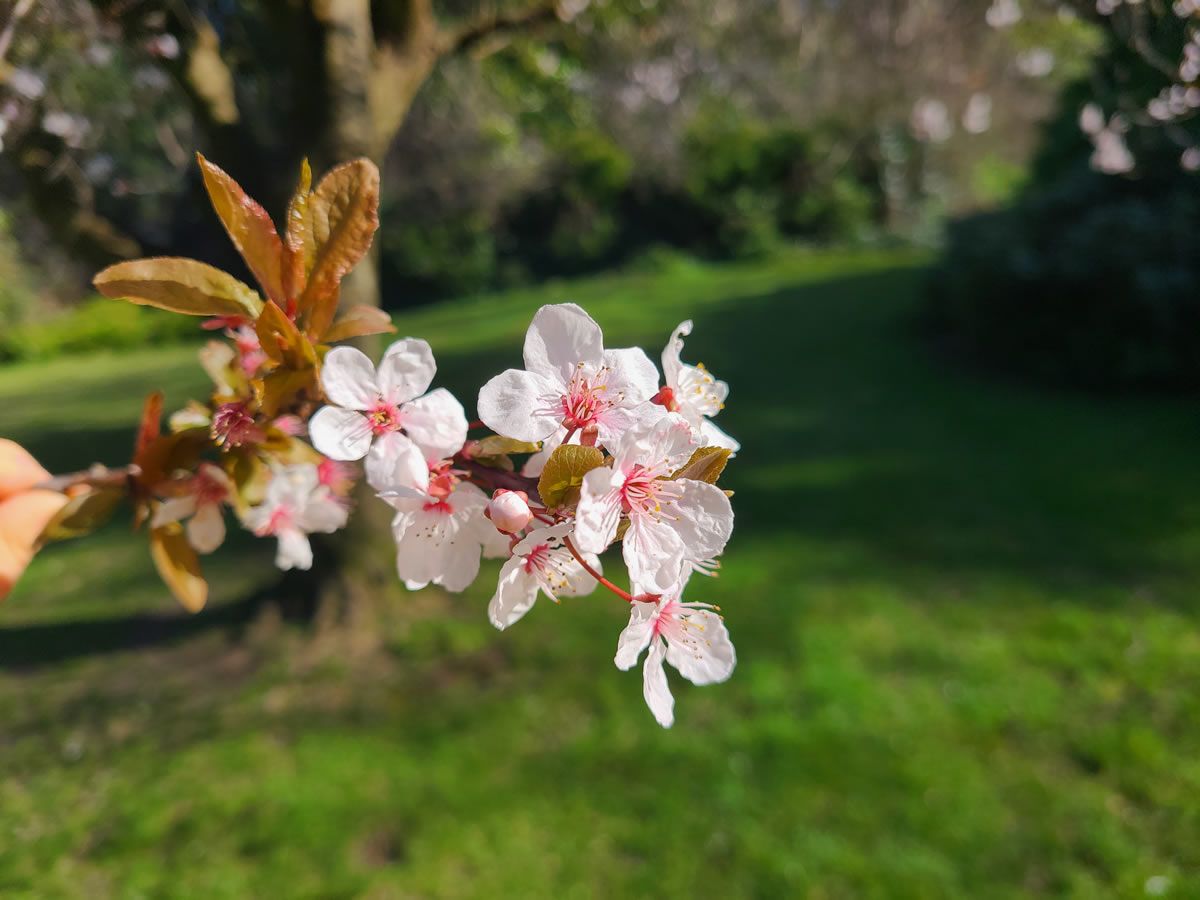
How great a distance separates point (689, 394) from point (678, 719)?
229 cm

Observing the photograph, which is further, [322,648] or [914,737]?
[322,648]

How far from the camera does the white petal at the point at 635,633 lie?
2.57ft

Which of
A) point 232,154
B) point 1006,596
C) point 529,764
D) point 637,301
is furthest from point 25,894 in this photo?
point 637,301

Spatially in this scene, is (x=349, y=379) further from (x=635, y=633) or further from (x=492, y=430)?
(x=635, y=633)

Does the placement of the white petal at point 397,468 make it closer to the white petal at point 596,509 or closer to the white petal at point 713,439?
the white petal at point 596,509

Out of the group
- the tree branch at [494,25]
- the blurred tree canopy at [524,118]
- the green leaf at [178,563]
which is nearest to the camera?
the green leaf at [178,563]

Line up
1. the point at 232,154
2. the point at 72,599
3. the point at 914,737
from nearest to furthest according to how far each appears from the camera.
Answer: the point at 232,154, the point at 914,737, the point at 72,599

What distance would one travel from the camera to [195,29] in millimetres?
2139

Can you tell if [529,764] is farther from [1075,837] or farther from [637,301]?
[637,301]

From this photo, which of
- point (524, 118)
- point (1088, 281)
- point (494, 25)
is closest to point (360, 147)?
point (494, 25)

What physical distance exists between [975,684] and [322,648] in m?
2.46

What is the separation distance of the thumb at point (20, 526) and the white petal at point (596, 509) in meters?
0.62

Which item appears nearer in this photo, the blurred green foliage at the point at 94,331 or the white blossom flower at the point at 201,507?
the white blossom flower at the point at 201,507

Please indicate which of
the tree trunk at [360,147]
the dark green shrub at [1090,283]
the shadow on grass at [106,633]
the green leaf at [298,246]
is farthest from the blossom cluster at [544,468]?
the dark green shrub at [1090,283]
